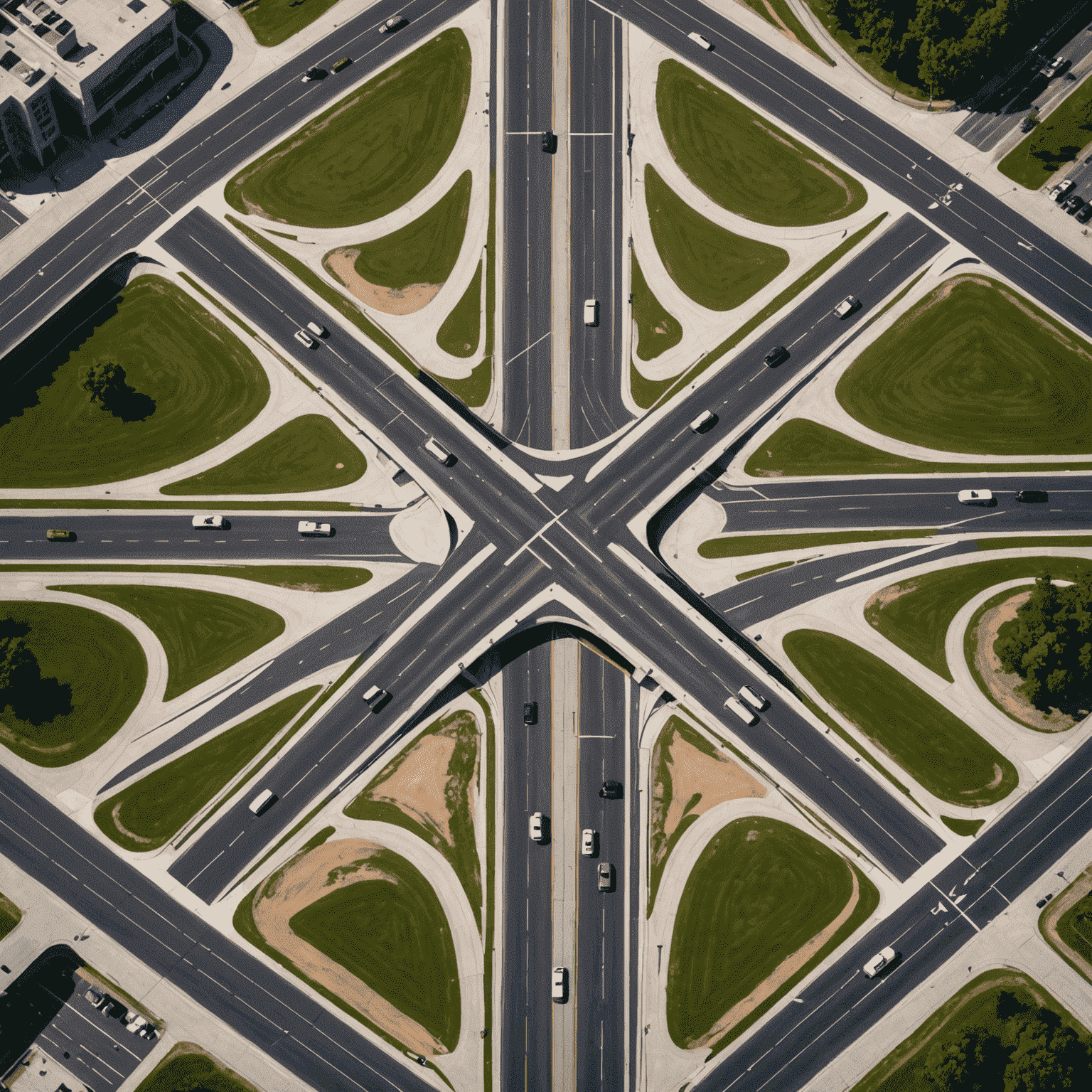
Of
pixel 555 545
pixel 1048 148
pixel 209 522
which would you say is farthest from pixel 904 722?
pixel 209 522

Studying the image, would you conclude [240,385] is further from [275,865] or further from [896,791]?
[896,791]

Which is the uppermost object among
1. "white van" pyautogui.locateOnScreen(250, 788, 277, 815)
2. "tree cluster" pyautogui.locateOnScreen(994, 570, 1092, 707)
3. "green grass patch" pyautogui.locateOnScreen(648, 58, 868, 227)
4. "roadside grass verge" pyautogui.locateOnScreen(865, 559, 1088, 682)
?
Result: "green grass patch" pyautogui.locateOnScreen(648, 58, 868, 227)

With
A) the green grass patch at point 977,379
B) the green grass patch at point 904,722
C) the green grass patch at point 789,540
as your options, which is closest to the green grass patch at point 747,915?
the green grass patch at point 904,722

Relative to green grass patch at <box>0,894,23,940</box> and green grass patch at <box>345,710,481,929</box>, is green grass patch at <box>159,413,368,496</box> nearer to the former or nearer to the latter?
green grass patch at <box>345,710,481,929</box>

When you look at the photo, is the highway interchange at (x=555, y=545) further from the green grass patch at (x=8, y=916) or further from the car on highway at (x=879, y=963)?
the green grass patch at (x=8, y=916)

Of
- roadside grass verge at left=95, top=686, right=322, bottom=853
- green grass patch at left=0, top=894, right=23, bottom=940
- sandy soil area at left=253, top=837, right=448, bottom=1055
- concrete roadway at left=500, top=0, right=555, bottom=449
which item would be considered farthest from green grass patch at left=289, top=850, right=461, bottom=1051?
concrete roadway at left=500, top=0, right=555, bottom=449
